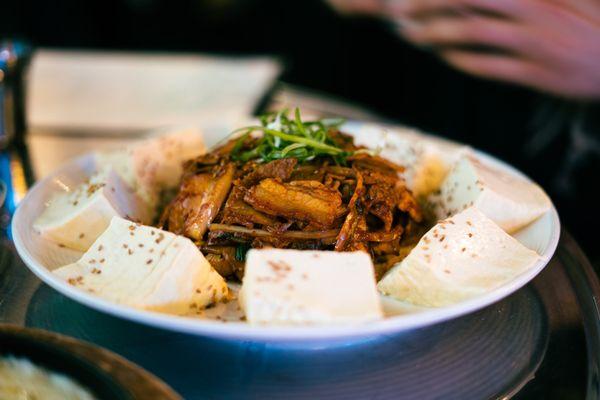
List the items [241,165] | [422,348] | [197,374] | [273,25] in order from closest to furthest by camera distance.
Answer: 1. [197,374]
2. [422,348]
3. [241,165]
4. [273,25]

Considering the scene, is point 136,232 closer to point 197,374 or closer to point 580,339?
point 197,374

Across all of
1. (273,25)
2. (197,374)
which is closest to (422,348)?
(197,374)

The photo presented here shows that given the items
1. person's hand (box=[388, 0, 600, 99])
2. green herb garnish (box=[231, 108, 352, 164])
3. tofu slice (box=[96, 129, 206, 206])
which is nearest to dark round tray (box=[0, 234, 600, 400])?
tofu slice (box=[96, 129, 206, 206])

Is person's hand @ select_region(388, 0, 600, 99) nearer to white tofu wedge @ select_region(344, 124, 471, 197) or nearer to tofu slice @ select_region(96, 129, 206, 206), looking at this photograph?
white tofu wedge @ select_region(344, 124, 471, 197)

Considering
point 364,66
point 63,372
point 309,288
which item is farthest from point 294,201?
point 364,66

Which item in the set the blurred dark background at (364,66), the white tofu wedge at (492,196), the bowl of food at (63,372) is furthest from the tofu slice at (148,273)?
the blurred dark background at (364,66)

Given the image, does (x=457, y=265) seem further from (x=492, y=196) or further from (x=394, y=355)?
(x=492, y=196)
